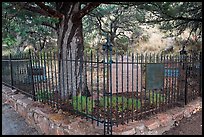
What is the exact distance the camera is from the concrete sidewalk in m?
3.96

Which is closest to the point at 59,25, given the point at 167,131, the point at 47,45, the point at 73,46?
the point at 73,46

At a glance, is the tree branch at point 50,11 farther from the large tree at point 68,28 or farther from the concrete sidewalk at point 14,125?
the concrete sidewalk at point 14,125

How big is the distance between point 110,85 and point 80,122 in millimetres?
876

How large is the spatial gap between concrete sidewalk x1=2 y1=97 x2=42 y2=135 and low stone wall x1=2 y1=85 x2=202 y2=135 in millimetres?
101

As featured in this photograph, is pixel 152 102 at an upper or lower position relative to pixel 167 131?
upper

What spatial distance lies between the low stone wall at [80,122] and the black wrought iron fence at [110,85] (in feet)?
0.40

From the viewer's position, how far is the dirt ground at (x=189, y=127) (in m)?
3.64

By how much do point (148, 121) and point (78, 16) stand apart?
8.27 ft

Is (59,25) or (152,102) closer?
(152,102)

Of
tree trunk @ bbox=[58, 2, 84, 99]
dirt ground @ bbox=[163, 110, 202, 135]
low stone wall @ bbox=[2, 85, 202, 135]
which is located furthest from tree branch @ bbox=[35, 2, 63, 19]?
dirt ground @ bbox=[163, 110, 202, 135]

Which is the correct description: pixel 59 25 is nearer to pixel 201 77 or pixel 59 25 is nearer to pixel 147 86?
pixel 147 86

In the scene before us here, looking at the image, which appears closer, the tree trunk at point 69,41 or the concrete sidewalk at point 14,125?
the concrete sidewalk at point 14,125

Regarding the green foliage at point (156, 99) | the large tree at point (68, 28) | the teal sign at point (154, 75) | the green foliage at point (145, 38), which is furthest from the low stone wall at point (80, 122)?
the green foliage at point (145, 38)

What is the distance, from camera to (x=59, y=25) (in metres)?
4.60
